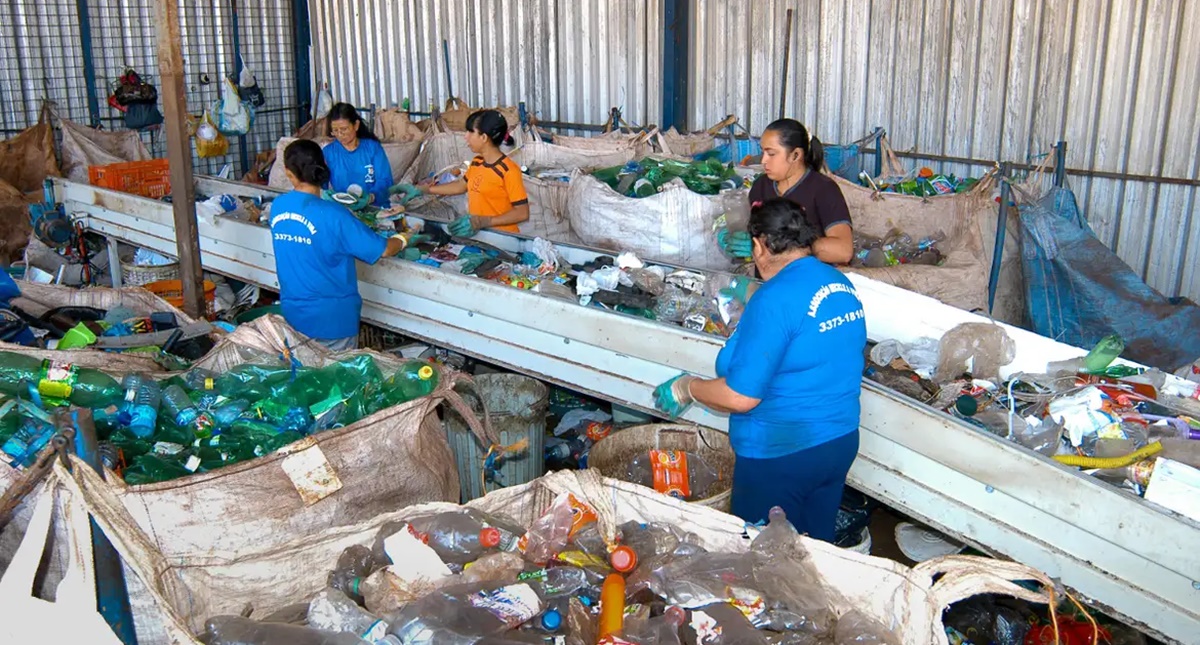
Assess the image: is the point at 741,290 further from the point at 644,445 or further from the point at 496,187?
the point at 496,187

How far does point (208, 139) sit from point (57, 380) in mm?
6496

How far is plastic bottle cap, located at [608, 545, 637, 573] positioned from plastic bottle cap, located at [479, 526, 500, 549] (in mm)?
294

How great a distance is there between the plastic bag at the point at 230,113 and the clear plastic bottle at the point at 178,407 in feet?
21.7

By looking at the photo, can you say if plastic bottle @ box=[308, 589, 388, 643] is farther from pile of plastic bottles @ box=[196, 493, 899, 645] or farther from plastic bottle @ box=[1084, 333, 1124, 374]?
plastic bottle @ box=[1084, 333, 1124, 374]

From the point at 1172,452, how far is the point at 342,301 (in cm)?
304

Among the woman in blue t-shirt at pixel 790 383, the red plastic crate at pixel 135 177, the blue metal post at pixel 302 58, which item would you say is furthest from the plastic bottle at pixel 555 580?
the blue metal post at pixel 302 58

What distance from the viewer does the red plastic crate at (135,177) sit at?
6.56 metres

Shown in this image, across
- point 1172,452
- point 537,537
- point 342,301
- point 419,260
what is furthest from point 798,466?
point 419,260

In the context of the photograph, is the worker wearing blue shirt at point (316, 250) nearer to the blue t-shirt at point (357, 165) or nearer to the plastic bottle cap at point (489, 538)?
the blue t-shirt at point (357, 165)

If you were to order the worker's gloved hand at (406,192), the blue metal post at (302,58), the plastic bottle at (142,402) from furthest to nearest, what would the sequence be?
the blue metal post at (302,58), the worker's gloved hand at (406,192), the plastic bottle at (142,402)

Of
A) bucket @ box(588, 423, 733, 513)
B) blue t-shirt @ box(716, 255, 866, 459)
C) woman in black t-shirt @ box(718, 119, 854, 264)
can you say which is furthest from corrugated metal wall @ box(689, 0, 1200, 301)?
blue t-shirt @ box(716, 255, 866, 459)

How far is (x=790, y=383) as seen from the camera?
2605 millimetres

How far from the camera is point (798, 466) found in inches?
107

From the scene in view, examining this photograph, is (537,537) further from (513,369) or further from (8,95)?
(8,95)
